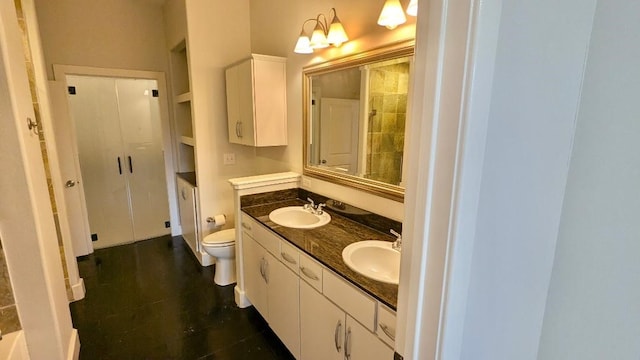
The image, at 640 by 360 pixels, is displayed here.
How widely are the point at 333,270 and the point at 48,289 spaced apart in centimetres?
142

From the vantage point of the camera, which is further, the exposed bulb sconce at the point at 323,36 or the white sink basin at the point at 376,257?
the exposed bulb sconce at the point at 323,36

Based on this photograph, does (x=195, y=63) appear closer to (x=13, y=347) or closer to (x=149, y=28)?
(x=149, y=28)

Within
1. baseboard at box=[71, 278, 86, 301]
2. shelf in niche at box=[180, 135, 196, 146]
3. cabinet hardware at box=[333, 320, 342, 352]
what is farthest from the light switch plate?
cabinet hardware at box=[333, 320, 342, 352]

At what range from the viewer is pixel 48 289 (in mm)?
1521

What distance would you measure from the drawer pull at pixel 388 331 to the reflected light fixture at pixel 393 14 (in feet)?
4.58

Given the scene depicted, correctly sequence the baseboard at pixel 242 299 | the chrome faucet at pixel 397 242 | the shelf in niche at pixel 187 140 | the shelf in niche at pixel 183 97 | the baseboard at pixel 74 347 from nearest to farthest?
the chrome faucet at pixel 397 242
the baseboard at pixel 74 347
the baseboard at pixel 242 299
the shelf in niche at pixel 183 97
the shelf in niche at pixel 187 140

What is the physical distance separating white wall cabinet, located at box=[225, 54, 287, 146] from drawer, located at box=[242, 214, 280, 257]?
74 centimetres

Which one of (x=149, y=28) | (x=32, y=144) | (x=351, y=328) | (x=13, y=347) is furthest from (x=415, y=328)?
(x=149, y=28)

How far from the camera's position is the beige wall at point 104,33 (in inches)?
121

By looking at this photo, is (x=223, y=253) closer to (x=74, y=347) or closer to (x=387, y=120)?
(x=74, y=347)

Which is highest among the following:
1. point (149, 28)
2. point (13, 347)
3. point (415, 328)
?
point (149, 28)

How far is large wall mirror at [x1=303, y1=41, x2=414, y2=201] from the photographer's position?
5.65 ft

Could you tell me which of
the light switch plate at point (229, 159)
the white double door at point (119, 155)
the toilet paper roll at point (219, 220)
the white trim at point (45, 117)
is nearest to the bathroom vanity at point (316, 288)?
the toilet paper roll at point (219, 220)

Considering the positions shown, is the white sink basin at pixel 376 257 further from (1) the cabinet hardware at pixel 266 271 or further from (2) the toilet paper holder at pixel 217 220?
(2) the toilet paper holder at pixel 217 220
